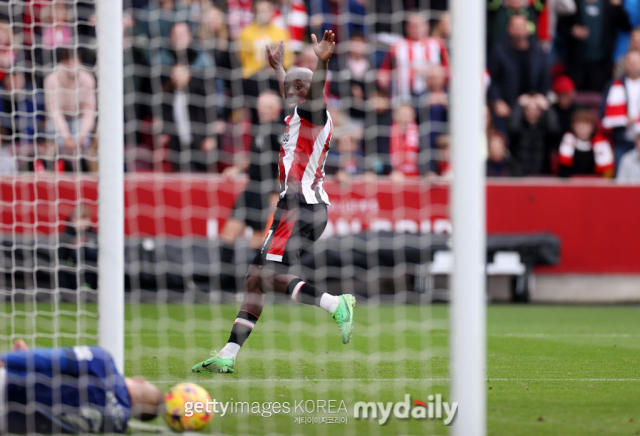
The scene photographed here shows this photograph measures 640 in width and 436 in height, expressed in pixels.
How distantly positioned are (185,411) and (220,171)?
7.32 meters

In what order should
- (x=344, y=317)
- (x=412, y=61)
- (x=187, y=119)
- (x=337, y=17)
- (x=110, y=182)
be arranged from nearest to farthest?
(x=110, y=182) < (x=344, y=317) < (x=412, y=61) < (x=187, y=119) < (x=337, y=17)

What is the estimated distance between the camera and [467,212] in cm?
334

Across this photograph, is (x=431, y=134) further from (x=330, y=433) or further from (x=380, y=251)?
(x=330, y=433)

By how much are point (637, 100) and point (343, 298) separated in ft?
25.6

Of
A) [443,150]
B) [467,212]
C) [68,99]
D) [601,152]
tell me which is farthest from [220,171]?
[467,212]

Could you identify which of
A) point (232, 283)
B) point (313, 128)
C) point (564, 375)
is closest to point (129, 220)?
point (232, 283)

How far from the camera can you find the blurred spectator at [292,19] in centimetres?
953

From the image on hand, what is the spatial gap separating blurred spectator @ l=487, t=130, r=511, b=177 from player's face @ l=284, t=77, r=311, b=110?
20.9 ft

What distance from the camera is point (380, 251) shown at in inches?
423

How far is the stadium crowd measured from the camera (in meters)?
8.86

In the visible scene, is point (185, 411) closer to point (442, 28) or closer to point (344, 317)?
Result: point (344, 317)

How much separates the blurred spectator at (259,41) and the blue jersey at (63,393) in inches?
247

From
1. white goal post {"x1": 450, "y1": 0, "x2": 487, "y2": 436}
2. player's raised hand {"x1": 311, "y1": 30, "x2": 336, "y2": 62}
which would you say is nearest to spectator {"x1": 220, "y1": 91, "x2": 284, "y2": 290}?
player's raised hand {"x1": 311, "y1": 30, "x2": 336, "y2": 62}

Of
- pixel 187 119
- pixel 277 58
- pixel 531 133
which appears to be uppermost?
pixel 277 58
